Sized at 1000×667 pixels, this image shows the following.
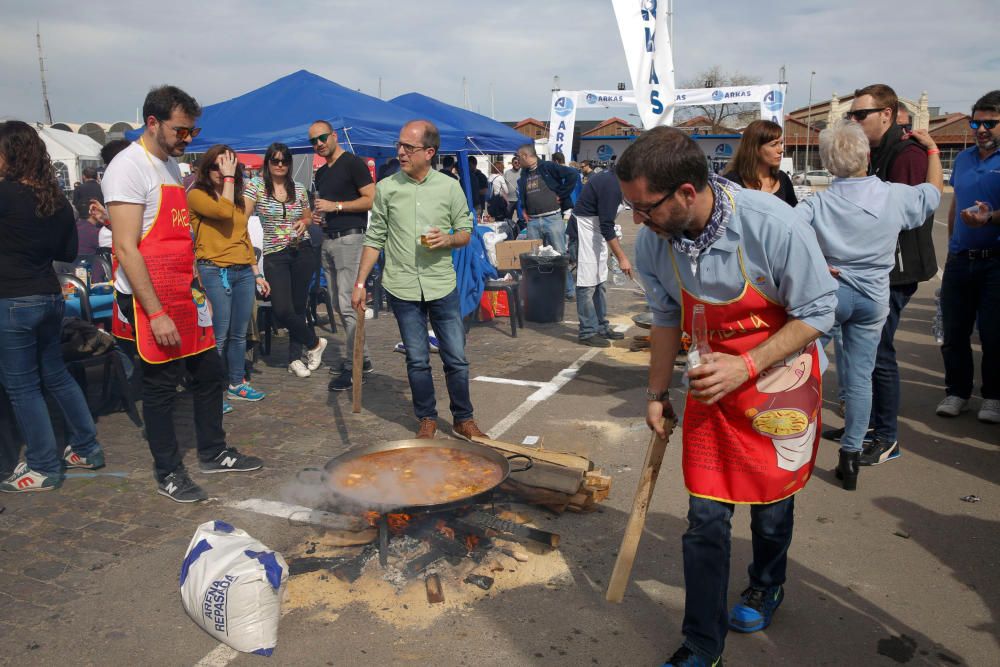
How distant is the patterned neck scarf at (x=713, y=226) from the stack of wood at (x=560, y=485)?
2040 millimetres

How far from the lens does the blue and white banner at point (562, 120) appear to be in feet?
61.8

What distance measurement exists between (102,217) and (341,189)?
92.2 inches

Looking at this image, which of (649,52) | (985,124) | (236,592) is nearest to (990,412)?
(985,124)

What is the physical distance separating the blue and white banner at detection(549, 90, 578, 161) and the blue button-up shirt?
16819 mm

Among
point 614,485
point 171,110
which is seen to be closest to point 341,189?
point 171,110

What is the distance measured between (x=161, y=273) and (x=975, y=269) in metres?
5.65

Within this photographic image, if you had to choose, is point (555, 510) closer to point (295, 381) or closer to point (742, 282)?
point (742, 282)

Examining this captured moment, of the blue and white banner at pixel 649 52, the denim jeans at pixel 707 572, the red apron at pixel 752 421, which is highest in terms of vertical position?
the blue and white banner at pixel 649 52

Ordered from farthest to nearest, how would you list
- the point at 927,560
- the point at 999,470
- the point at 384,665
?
the point at 999,470
the point at 927,560
the point at 384,665

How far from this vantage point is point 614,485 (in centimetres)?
472

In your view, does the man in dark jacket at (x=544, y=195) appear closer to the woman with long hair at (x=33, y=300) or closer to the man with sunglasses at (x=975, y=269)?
the man with sunglasses at (x=975, y=269)

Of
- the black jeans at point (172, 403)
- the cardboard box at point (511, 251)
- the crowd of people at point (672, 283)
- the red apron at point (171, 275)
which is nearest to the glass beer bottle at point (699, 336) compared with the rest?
the crowd of people at point (672, 283)

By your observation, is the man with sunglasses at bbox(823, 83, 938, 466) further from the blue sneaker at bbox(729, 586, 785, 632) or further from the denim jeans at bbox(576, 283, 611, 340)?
the denim jeans at bbox(576, 283, 611, 340)

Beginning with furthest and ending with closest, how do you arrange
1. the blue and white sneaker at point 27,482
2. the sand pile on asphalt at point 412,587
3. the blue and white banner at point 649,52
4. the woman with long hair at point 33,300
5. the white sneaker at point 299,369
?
the blue and white banner at point 649,52, the white sneaker at point 299,369, the blue and white sneaker at point 27,482, the woman with long hair at point 33,300, the sand pile on asphalt at point 412,587
